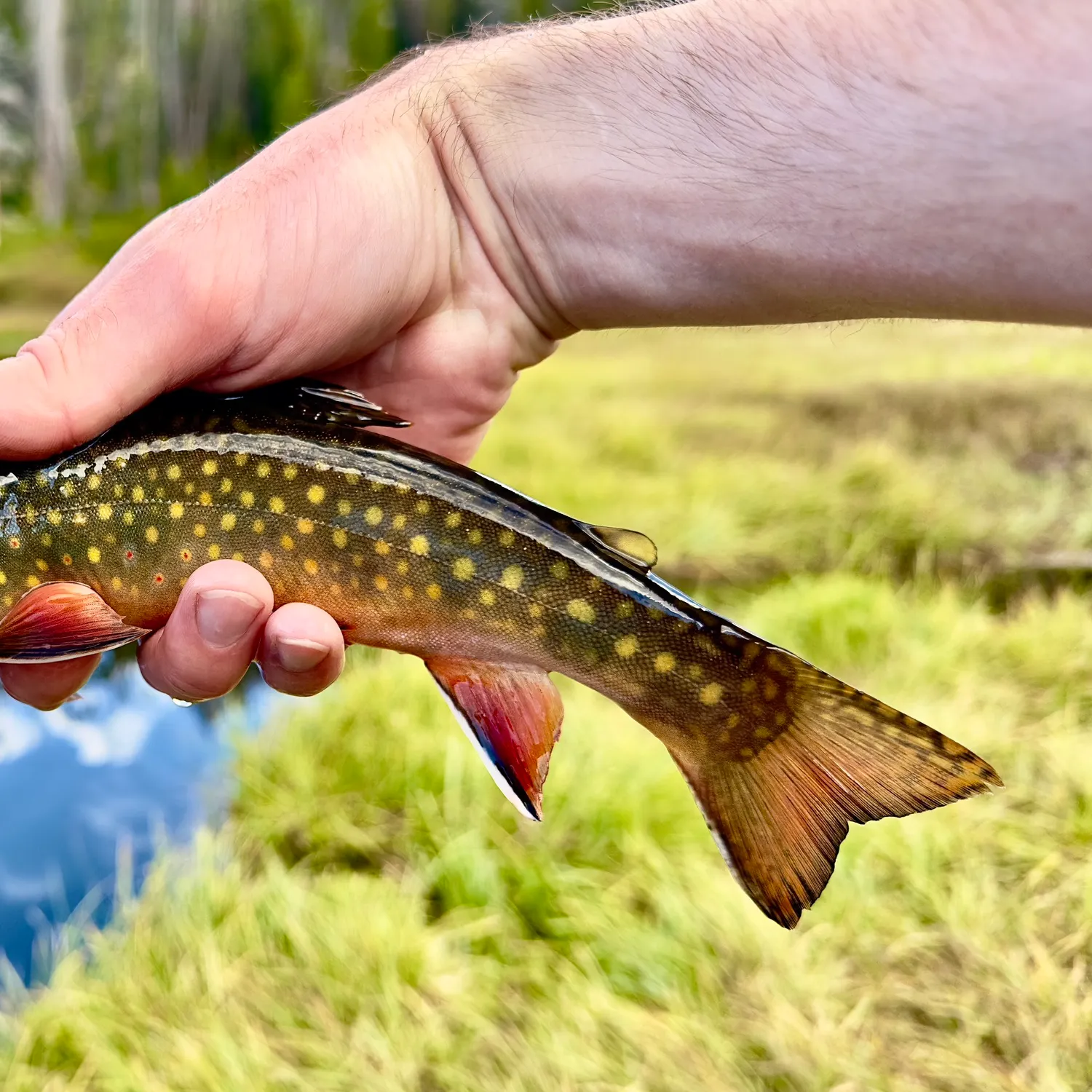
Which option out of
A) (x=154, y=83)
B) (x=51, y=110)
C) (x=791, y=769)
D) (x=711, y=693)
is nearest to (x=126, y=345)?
(x=711, y=693)

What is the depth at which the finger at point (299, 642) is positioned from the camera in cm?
105

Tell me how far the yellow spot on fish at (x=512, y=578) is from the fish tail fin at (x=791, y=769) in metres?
0.22

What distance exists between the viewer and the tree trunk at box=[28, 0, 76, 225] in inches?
414

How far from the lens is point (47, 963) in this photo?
2055 millimetres

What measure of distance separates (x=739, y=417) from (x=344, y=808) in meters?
3.93

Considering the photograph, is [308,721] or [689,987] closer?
[689,987]

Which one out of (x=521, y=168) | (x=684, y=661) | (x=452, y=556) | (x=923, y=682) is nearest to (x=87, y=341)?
(x=452, y=556)

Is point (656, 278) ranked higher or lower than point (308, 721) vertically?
higher

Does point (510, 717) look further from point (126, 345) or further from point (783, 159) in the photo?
point (783, 159)

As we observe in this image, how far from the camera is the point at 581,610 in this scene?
0.95 meters

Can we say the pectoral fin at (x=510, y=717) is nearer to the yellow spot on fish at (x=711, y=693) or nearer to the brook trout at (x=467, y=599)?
the brook trout at (x=467, y=599)

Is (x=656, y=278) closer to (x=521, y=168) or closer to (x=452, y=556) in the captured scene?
(x=521, y=168)

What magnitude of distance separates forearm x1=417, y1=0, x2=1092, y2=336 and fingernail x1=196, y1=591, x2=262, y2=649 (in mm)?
639

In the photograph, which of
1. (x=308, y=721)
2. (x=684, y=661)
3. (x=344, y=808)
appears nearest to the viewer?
(x=684, y=661)
